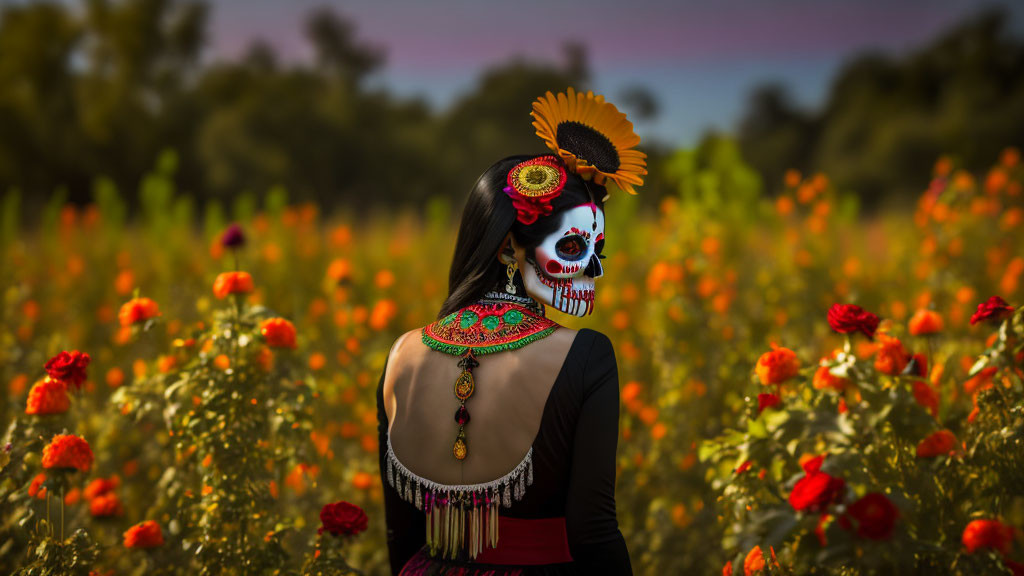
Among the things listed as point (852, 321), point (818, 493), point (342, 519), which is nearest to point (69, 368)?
point (342, 519)

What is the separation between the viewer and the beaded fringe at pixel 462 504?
168cm

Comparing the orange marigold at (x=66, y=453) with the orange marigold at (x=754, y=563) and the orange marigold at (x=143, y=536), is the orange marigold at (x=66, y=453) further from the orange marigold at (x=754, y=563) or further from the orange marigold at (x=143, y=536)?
the orange marigold at (x=754, y=563)

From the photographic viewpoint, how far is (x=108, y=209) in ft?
23.6

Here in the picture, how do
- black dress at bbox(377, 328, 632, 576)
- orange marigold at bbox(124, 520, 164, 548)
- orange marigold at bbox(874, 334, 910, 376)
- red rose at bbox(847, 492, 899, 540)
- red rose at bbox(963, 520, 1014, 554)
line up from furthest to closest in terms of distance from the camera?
orange marigold at bbox(124, 520, 164, 548), orange marigold at bbox(874, 334, 910, 376), black dress at bbox(377, 328, 632, 576), red rose at bbox(963, 520, 1014, 554), red rose at bbox(847, 492, 899, 540)

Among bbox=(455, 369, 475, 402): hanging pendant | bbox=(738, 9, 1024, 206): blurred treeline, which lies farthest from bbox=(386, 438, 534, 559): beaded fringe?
bbox=(738, 9, 1024, 206): blurred treeline

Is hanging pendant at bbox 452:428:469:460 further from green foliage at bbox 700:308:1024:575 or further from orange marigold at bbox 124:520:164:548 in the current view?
orange marigold at bbox 124:520:164:548

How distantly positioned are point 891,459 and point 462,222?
113cm

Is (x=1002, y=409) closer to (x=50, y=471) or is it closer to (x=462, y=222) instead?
(x=462, y=222)

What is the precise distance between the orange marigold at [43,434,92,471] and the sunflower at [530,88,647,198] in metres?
1.40

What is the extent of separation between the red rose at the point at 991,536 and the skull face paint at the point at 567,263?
90cm

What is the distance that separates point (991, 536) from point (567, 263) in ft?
3.26

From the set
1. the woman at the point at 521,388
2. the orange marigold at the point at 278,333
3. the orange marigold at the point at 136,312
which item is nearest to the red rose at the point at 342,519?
the woman at the point at 521,388

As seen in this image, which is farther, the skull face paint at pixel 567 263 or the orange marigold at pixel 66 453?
the orange marigold at pixel 66 453

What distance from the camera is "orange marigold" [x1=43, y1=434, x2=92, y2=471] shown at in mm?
1965
